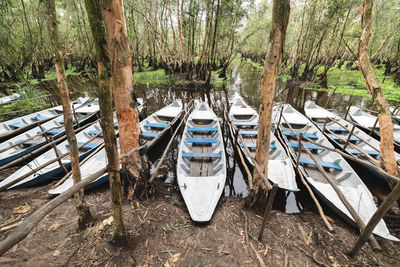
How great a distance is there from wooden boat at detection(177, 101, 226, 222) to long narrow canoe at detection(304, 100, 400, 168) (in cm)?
452

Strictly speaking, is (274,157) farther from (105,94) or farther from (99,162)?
(99,162)

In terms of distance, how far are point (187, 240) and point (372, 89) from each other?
18.5ft

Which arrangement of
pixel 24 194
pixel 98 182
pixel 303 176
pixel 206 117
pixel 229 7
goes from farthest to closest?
pixel 229 7, pixel 206 117, pixel 303 176, pixel 98 182, pixel 24 194

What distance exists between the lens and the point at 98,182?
4.65 meters

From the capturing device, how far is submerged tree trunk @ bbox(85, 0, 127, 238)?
1.71 meters

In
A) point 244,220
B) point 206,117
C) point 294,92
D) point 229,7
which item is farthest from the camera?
point 294,92

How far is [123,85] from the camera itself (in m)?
3.56

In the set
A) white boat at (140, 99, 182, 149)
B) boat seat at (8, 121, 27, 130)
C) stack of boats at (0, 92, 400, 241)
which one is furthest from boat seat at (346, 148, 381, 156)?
boat seat at (8, 121, 27, 130)

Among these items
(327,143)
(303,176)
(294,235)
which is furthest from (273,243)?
(327,143)

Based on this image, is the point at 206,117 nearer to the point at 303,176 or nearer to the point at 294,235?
the point at 303,176

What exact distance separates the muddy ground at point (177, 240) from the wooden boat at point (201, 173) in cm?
26

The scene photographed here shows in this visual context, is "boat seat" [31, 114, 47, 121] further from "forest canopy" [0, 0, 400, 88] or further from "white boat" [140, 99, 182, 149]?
"forest canopy" [0, 0, 400, 88]

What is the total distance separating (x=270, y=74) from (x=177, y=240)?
11.6 ft

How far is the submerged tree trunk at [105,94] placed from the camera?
67.3 inches
